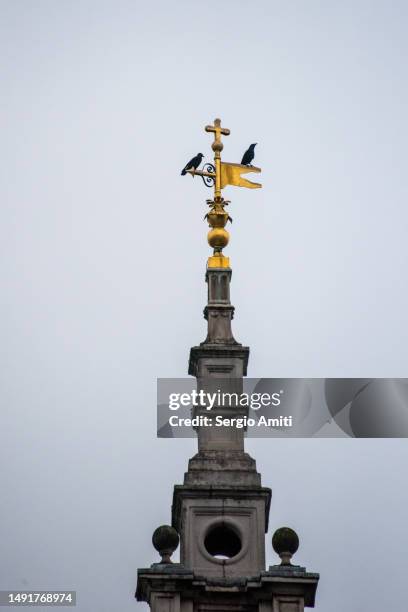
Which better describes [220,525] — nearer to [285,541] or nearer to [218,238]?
[285,541]

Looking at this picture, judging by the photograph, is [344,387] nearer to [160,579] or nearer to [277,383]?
[277,383]

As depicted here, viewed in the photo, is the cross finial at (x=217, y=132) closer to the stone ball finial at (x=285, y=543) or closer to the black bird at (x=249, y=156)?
the black bird at (x=249, y=156)

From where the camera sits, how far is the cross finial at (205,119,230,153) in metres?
52.0

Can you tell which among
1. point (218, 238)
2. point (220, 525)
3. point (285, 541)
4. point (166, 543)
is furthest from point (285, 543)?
point (218, 238)

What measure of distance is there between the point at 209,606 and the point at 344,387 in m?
8.87

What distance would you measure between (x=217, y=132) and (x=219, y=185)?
1897 mm

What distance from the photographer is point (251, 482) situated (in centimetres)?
4616

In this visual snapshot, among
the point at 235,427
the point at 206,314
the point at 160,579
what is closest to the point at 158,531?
the point at 160,579

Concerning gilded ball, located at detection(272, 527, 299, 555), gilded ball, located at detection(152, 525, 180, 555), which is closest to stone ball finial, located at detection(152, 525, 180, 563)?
gilded ball, located at detection(152, 525, 180, 555)

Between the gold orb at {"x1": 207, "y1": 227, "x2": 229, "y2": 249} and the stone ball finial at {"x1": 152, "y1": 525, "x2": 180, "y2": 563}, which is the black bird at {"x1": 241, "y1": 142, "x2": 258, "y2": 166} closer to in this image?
the gold orb at {"x1": 207, "y1": 227, "x2": 229, "y2": 249}

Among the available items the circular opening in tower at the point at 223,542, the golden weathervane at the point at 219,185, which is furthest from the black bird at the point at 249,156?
the circular opening in tower at the point at 223,542

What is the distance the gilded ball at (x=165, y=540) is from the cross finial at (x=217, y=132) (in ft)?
42.6

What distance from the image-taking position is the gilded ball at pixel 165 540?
44.0 meters

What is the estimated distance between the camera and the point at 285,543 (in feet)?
145
